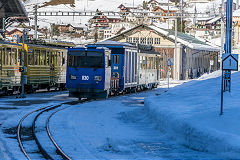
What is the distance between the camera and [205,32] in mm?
168750

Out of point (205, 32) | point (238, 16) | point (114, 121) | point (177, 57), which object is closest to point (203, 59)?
point (238, 16)

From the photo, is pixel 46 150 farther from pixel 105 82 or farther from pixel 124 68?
pixel 124 68

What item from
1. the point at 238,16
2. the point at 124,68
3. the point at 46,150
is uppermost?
the point at 238,16

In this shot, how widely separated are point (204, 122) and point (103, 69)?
12.6 meters

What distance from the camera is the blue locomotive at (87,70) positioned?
26.0m

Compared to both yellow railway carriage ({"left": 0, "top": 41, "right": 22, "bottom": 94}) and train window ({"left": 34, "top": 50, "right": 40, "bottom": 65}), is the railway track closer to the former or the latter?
yellow railway carriage ({"left": 0, "top": 41, "right": 22, "bottom": 94})

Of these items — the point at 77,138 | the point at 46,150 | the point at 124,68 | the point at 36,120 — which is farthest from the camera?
the point at 124,68

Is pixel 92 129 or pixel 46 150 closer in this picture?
pixel 46 150

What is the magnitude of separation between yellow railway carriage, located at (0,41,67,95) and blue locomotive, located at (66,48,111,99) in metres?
3.21

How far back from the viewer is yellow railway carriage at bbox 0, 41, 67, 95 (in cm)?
2751

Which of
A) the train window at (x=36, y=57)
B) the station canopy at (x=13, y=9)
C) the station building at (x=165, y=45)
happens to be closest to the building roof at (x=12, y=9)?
the station canopy at (x=13, y=9)

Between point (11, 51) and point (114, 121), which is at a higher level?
point (11, 51)

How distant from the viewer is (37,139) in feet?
44.1

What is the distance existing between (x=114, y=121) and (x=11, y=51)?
11.9 meters
